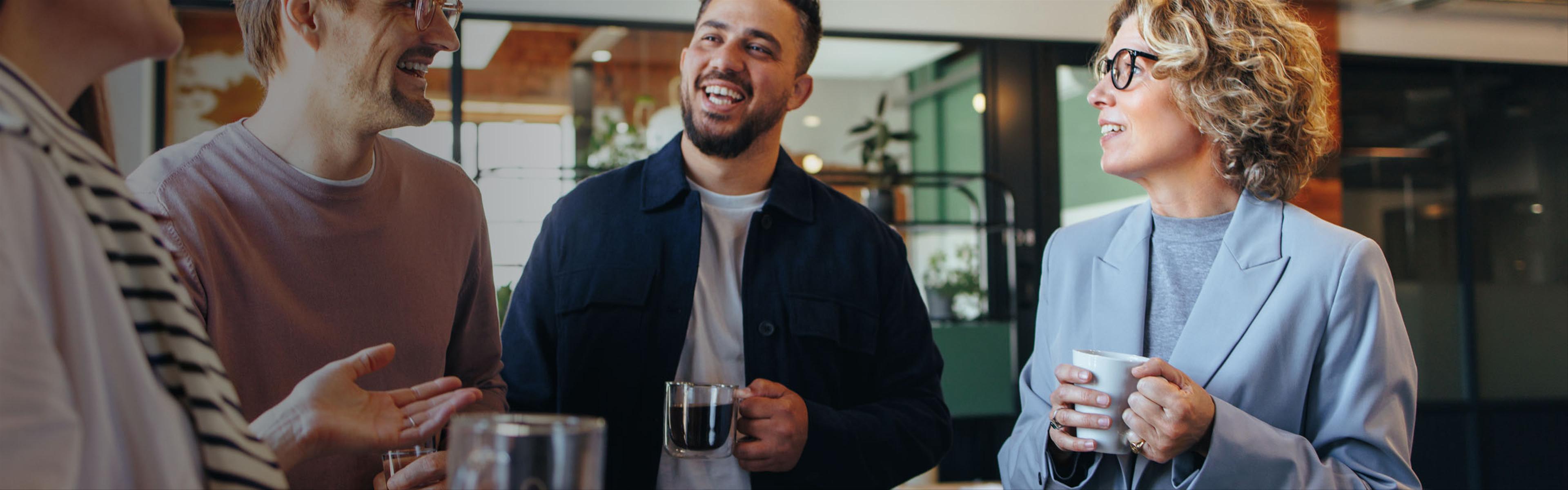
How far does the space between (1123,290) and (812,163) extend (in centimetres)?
276

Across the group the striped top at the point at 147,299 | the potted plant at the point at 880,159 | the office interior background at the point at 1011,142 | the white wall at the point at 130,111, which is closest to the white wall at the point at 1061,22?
the office interior background at the point at 1011,142

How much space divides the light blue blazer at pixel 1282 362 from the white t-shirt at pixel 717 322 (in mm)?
491

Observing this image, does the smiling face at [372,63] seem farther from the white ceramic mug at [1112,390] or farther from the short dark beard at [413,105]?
the white ceramic mug at [1112,390]

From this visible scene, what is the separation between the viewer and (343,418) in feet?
2.95

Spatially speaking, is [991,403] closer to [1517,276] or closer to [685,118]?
[685,118]

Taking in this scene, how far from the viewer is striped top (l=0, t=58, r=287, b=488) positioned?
2.17 feet

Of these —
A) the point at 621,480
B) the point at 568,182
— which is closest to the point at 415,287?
the point at 621,480

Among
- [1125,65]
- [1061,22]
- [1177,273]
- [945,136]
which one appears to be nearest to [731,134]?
[1125,65]

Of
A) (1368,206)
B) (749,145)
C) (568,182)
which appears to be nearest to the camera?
(749,145)

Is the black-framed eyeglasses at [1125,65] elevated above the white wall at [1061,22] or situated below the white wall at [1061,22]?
A: below

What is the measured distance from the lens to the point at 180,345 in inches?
27.4

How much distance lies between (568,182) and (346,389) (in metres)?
3.07

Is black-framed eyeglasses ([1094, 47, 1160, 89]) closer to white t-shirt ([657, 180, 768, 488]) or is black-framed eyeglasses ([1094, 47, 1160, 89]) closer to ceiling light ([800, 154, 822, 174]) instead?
white t-shirt ([657, 180, 768, 488])

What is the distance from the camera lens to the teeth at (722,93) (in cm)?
175
